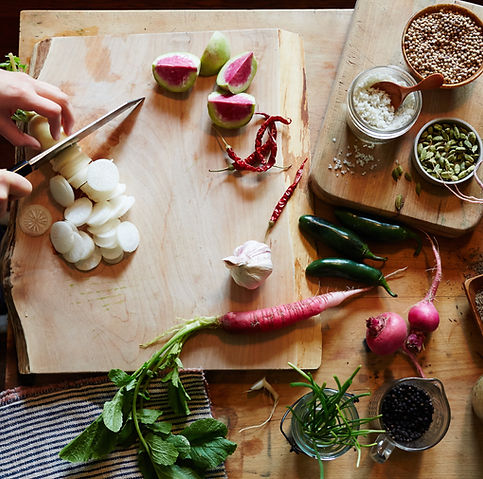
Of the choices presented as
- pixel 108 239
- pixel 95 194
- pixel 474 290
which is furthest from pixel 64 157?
pixel 474 290

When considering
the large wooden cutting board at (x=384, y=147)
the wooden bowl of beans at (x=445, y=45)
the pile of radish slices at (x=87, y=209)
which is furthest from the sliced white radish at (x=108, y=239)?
the wooden bowl of beans at (x=445, y=45)

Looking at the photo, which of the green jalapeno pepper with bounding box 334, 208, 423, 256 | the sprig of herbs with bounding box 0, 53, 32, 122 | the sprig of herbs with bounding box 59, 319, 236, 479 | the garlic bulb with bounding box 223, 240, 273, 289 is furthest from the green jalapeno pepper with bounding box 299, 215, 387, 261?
the sprig of herbs with bounding box 0, 53, 32, 122

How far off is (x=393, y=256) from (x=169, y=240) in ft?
2.43

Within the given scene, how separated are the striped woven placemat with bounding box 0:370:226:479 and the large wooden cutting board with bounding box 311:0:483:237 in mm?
764

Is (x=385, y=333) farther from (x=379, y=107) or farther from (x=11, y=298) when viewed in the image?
(x=11, y=298)

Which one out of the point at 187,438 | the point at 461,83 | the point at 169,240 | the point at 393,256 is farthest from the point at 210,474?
the point at 461,83

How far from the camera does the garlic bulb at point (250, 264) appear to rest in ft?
5.34

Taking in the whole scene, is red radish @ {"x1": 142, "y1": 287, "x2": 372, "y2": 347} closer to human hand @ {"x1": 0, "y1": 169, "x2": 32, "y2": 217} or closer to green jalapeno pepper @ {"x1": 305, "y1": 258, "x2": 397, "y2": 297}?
green jalapeno pepper @ {"x1": 305, "y1": 258, "x2": 397, "y2": 297}

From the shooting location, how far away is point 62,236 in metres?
1.67

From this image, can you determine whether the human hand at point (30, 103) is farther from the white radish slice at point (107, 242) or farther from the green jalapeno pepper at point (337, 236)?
the green jalapeno pepper at point (337, 236)

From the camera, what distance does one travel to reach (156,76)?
1.75m

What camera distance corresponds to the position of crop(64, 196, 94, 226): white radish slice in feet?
5.50

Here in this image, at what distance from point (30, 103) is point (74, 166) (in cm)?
22

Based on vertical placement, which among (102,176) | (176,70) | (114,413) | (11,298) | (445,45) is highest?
(445,45)
